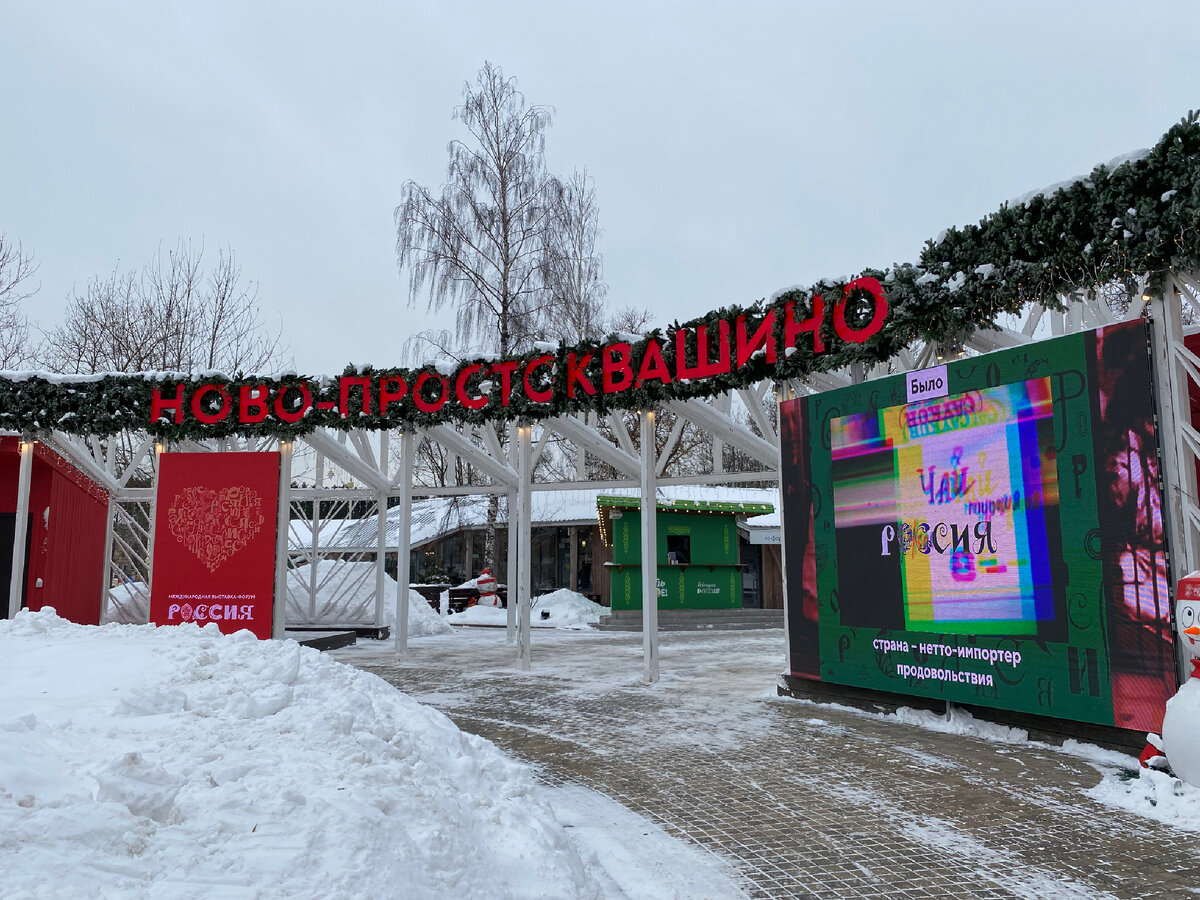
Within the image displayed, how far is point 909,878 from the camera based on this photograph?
3.71 meters

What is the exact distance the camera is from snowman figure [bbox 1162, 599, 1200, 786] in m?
4.70

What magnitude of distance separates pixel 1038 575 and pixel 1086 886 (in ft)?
11.1

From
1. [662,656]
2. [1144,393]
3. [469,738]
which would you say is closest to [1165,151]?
[1144,393]

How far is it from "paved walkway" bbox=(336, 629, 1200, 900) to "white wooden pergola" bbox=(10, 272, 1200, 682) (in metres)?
1.90

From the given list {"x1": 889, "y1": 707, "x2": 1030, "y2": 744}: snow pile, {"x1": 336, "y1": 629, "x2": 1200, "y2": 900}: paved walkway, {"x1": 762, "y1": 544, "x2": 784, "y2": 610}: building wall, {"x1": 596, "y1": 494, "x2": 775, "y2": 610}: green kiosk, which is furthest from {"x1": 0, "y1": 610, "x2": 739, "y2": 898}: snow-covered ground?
{"x1": 762, "y1": 544, "x2": 784, "y2": 610}: building wall

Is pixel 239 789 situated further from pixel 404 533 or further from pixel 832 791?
pixel 404 533

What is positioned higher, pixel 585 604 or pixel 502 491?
pixel 502 491

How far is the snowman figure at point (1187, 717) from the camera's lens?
15.4 feet

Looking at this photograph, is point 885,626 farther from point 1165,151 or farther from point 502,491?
point 502,491

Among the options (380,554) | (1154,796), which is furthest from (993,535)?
(380,554)

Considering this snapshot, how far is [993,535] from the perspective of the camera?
6.86m

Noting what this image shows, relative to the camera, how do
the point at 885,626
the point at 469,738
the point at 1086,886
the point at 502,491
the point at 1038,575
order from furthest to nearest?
the point at 502,491 → the point at 885,626 → the point at 1038,575 → the point at 469,738 → the point at 1086,886

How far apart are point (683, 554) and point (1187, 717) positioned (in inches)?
652

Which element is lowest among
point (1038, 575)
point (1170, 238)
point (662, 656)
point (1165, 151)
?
point (662, 656)
